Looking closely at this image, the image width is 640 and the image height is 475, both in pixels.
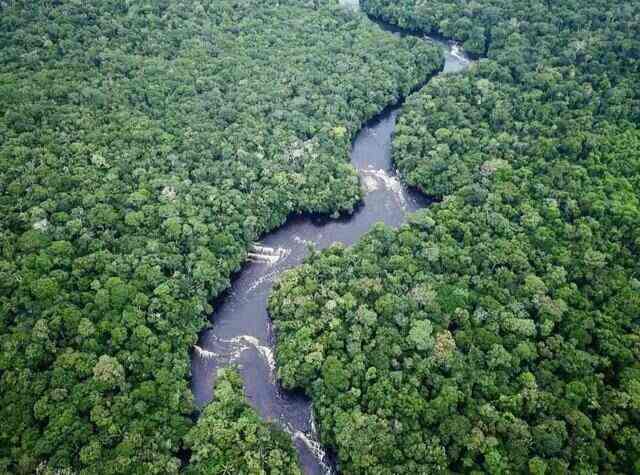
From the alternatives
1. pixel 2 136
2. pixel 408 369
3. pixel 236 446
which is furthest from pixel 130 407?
pixel 2 136

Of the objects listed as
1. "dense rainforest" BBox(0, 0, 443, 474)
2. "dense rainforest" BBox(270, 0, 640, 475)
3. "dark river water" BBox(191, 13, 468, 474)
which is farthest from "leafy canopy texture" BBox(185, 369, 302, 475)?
"dense rainforest" BBox(270, 0, 640, 475)

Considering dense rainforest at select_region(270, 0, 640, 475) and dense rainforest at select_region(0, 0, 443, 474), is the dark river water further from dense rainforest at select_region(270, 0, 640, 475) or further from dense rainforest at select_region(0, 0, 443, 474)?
dense rainforest at select_region(270, 0, 640, 475)

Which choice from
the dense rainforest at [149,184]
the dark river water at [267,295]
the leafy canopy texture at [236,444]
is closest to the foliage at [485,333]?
the dark river water at [267,295]

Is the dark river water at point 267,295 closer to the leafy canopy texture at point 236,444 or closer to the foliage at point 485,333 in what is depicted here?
the foliage at point 485,333

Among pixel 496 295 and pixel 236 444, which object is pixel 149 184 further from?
pixel 496 295

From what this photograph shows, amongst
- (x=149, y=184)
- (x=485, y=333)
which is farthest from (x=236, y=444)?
(x=149, y=184)

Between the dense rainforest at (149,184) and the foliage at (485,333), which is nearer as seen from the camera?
the foliage at (485,333)

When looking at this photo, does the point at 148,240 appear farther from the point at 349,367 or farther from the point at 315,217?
the point at 349,367
